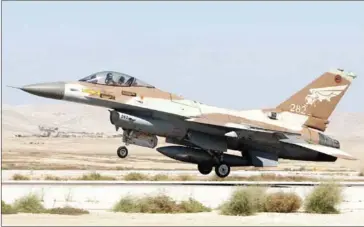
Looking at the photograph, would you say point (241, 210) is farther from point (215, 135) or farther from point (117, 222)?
point (215, 135)

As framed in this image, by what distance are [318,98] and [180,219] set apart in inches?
622

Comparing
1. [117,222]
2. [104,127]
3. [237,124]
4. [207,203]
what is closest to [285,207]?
[207,203]

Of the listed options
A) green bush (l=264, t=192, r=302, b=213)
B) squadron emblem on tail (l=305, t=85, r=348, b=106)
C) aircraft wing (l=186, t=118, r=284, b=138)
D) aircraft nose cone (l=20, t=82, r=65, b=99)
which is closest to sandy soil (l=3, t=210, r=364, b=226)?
green bush (l=264, t=192, r=302, b=213)

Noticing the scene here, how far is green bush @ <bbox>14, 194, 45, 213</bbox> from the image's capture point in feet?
64.1

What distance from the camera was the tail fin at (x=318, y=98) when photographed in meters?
32.8

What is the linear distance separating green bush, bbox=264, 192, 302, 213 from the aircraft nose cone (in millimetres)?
10602

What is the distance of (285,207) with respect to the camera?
21141 millimetres

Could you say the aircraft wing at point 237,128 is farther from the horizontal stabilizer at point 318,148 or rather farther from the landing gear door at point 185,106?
the horizontal stabilizer at point 318,148

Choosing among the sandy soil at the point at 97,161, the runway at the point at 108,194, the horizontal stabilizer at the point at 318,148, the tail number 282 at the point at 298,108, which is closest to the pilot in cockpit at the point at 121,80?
the runway at the point at 108,194

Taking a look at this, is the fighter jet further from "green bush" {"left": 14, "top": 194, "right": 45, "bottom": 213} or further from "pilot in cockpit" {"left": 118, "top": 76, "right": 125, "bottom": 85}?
"green bush" {"left": 14, "top": 194, "right": 45, "bottom": 213}

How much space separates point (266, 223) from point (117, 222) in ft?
11.1

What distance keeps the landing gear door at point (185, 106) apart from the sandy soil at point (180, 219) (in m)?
10.6

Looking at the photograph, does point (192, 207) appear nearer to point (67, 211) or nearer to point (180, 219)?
point (180, 219)

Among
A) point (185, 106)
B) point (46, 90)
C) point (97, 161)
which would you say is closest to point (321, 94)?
A: point (185, 106)
